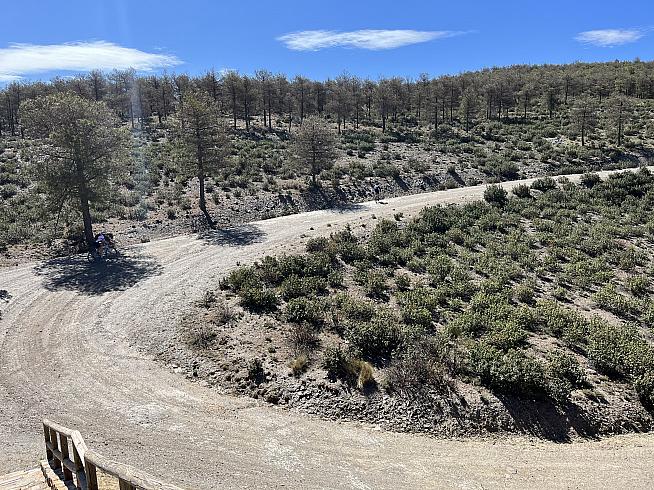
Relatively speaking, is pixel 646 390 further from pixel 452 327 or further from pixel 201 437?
pixel 201 437

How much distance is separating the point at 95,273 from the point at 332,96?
6694 centimetres

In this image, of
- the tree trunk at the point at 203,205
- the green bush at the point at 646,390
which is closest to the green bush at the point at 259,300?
the green bush at the point at 646,390

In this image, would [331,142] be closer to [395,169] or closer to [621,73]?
[395,169]

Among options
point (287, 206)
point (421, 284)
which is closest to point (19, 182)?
point (287, 206)

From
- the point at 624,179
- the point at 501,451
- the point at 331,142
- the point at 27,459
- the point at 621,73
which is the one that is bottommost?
the point at 501,451

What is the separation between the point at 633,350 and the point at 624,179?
28066mm

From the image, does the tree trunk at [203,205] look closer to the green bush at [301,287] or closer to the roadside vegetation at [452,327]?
the roadside vegetation at [452,327]

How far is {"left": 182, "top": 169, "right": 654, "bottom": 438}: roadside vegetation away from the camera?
43.4ft

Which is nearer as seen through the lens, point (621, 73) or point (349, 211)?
point (349, 211)

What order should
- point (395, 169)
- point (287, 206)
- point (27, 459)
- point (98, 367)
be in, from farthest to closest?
point (395, 169)
point (287, 206)
point (98, 367)
point (27, 459)

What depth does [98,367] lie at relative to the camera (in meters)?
14.8

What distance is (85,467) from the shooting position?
253 inches

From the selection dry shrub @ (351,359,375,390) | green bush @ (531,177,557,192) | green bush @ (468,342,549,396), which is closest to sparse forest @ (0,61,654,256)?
green bush @ (531,177,557,192)

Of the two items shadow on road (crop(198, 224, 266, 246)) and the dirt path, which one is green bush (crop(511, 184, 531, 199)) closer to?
shadow on road (crop(198, 224, 266, 246))
